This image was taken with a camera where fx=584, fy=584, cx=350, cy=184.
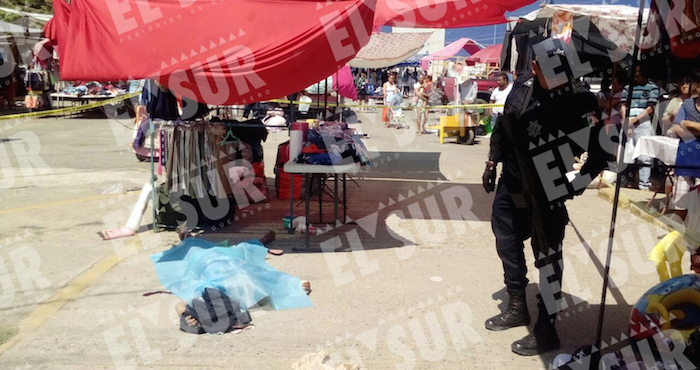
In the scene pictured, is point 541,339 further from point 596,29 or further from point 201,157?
point 596,29

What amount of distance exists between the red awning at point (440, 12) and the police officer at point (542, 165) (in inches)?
165

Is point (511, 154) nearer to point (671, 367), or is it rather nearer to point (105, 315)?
point (671, 367)

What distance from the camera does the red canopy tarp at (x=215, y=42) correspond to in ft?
18.6

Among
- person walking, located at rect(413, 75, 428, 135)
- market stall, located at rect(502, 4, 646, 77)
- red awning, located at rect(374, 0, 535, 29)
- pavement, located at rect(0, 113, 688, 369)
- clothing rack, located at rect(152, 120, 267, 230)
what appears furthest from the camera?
person walking, located at rect(413, 75, 428, 135)

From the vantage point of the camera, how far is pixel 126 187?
29.7 feet

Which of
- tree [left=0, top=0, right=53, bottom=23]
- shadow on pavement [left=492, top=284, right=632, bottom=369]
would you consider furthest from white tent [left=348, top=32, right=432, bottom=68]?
tree [left=0, top=0, right=53, bottom=23]

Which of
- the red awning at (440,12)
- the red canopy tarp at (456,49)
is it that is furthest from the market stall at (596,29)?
the red canopy tarp at (456,49)

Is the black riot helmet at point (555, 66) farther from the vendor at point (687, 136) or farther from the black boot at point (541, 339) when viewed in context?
the vendor at point (687, 136)

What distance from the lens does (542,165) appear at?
4012mm

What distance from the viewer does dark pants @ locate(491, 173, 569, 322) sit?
4066 millimetres

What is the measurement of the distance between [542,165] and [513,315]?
1163 mm

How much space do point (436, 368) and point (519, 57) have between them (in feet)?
36.7

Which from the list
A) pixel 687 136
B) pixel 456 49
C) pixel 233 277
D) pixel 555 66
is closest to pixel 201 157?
pixel 233 277

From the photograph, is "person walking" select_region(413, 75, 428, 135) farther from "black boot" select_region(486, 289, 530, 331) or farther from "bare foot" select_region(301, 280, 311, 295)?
"black boot" select_region(486, 289, 530, 331)
